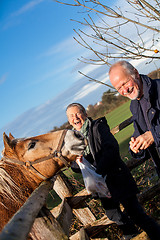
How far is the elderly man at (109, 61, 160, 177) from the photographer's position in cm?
205

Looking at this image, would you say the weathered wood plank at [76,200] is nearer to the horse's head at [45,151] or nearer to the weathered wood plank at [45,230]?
the horse's head at [45,151]

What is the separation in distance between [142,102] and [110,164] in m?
0.79

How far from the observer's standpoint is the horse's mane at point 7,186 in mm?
2076

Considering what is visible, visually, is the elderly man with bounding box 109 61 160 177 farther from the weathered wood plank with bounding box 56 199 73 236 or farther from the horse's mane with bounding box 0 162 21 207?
the horse's mane with bounding box 0 162 21 207

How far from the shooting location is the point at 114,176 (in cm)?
242

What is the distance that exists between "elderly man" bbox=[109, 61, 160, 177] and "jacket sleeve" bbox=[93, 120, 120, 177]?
23 cm

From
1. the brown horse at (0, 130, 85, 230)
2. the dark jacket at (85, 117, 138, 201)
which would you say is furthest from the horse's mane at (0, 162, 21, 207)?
the dark jacket at (85, 117, 138, 201)

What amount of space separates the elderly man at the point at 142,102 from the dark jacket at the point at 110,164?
26 centimetres

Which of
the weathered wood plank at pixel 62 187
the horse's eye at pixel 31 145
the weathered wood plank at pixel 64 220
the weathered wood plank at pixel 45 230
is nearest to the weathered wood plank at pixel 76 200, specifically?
the weathered wood plank at pixel 62 187

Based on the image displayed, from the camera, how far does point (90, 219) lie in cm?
330

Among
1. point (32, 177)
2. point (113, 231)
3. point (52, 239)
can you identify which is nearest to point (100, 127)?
point (32, 177)

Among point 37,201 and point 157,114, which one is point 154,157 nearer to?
point 157,114

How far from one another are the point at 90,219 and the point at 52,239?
206 centimetres

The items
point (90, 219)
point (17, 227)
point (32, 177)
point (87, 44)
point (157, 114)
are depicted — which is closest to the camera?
point (17, 227)
